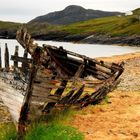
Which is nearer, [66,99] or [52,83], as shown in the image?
[52,83]

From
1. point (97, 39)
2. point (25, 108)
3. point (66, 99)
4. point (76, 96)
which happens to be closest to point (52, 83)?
point (66, 99)

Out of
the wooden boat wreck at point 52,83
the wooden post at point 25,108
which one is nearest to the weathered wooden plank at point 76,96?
the wooden boat wreck at point 52,83

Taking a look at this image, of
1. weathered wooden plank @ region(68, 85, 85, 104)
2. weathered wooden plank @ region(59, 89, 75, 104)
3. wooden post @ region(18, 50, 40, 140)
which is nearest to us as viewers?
wooden post @ region(18, 50, 40, 140)

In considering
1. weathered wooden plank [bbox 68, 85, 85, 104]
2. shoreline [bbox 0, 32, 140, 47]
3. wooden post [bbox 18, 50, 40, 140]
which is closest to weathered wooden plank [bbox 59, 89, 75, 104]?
weathered wooden plank [bbox 68, 85, 85, 104]

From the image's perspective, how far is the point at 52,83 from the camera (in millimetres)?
15484

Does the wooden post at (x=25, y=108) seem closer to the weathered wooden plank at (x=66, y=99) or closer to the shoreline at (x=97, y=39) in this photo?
the weathered wooden plank at (x=66, y=99)

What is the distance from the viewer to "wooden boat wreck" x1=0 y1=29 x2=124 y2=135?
1353 centimetres

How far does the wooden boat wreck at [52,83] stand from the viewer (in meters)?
13.5

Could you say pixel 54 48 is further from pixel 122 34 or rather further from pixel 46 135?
pixel 122 34

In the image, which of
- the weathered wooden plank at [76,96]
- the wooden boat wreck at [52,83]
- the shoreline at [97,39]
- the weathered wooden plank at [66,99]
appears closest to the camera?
the wooden boat wreck at [52,83]

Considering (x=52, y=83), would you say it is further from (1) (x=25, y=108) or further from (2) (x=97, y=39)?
(2) (x=97, y=39)

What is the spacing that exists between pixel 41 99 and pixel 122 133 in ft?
12.2

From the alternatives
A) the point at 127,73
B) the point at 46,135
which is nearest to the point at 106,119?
the point at 46,135

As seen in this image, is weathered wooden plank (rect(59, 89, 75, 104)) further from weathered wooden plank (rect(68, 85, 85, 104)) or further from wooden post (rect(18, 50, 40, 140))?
wooden post (rect(18, 50, 40, 140))
